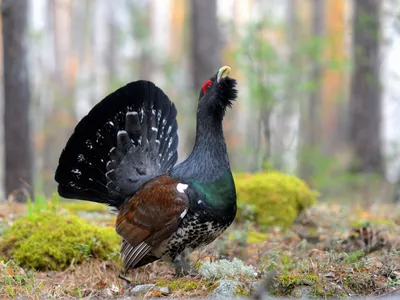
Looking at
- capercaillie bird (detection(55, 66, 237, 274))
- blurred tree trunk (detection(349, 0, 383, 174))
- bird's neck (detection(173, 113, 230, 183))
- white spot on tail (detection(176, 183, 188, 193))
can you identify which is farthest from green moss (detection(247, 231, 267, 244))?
blurred tree trunk (detection(349, 0, 383, 174))

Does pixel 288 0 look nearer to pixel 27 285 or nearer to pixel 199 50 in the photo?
pixel 199 50

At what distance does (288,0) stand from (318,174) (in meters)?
24.5

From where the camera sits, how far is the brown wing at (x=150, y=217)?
14.8ft

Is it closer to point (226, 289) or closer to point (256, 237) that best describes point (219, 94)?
point (226, 289)

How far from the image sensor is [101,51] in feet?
132

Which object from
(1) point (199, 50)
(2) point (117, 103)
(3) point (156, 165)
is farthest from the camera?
(1) point (199, 50)

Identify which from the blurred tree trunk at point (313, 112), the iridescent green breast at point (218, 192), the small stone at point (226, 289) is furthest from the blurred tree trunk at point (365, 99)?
the small stone at point (226, 289)

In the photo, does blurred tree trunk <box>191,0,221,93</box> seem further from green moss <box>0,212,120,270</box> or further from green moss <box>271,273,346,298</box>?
green moss <box>271,273,346,298</box>

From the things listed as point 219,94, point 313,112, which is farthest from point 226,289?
point 313,112

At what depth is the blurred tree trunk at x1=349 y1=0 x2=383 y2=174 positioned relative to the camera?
47.2ft

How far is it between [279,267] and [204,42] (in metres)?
9.46

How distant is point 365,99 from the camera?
15062mm

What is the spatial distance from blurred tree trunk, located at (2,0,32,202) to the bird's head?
5238 millimetres

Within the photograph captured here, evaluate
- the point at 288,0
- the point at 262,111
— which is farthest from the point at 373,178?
the point at 288,0
